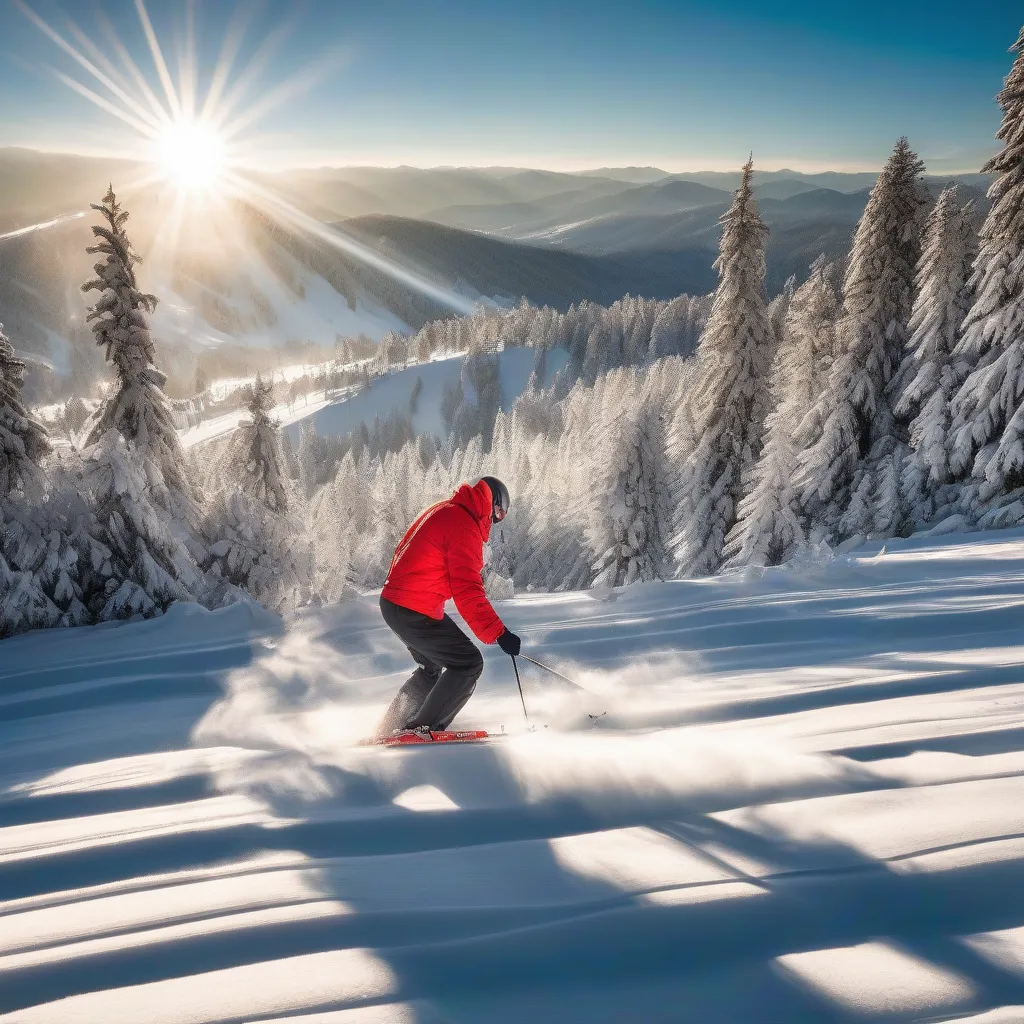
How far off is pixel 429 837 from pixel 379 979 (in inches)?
39.8

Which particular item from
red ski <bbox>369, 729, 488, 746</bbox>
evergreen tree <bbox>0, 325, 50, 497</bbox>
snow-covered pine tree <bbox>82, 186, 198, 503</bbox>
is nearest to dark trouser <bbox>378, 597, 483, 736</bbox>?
red ski <bbox>369, 729, 488, 746</bbox>

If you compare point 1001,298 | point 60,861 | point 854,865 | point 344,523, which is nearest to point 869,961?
point 854,865

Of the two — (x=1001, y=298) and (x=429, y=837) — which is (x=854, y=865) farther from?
(x=1001, y=298)

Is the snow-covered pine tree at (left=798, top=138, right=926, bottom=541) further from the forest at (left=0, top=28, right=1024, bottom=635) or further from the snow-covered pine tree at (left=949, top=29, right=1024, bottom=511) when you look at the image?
the snow-covered pine tree at (left=949, top=29, right=1024, bottom=511)

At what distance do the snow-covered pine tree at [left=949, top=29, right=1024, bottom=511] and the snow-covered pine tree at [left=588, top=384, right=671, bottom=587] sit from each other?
1094 cm

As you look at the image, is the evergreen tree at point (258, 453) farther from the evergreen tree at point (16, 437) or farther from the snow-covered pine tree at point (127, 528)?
the evergreen tree at point (16, 437)

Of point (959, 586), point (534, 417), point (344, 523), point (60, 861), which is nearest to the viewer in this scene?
point (60, 861)

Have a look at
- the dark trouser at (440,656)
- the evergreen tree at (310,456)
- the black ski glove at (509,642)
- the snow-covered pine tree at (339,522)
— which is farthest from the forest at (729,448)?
the evergreen tree at (310,456)

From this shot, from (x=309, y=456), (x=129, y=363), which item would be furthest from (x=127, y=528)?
(x=309, y=456)

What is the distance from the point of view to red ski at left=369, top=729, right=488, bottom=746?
15.1 ft

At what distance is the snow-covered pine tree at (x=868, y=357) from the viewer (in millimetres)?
19750

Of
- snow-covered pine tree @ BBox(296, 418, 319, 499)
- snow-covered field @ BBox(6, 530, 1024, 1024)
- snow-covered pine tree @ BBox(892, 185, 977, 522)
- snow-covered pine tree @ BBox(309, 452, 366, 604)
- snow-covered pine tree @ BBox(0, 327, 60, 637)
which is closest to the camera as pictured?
snow-covered field @ BBox(6, 530, 1024, 1024)

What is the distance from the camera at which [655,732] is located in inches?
169

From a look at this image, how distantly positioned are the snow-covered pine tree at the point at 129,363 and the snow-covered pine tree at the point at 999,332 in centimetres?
1794
